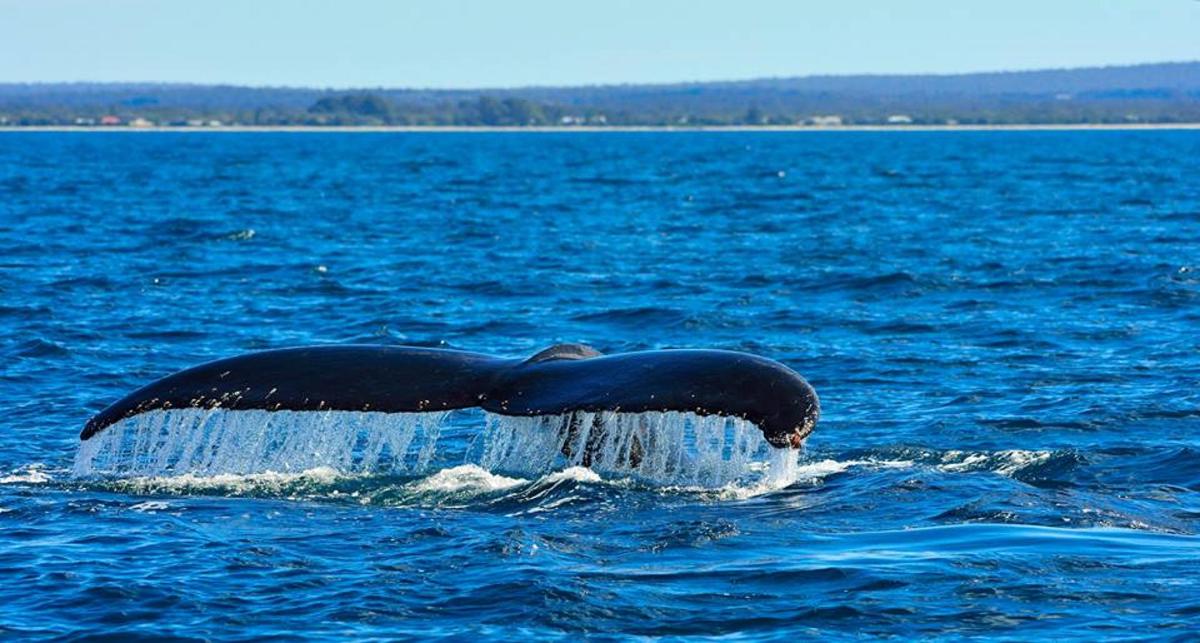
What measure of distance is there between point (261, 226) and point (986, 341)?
2184 centimetres

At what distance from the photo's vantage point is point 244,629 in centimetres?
757

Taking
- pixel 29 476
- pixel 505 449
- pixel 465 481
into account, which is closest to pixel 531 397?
pixel 505 449

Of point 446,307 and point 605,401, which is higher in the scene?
point 605,401

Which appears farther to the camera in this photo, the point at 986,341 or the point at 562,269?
the point at 562,269

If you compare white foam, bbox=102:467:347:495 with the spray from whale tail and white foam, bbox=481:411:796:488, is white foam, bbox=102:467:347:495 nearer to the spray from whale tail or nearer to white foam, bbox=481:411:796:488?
the spray from whale tail

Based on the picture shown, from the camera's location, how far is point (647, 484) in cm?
970

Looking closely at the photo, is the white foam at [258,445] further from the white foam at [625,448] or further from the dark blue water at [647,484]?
A: the white foam at [625,448]

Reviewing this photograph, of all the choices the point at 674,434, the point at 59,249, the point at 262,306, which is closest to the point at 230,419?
the point at 674,434

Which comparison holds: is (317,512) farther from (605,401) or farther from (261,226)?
(261,226)

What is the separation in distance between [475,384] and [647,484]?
1628 mm

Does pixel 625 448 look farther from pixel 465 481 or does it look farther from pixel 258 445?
pixel 258 445

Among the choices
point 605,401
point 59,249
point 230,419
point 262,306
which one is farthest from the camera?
point 59,249

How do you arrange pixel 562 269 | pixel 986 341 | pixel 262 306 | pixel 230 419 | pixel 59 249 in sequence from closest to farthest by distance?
1. pixel 230 419
2. pixel 986 341
3. pixel 262 306
4. pixel 562 269
5. pixel 59 249

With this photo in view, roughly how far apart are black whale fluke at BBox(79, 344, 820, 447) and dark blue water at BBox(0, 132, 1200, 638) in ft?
2.49
